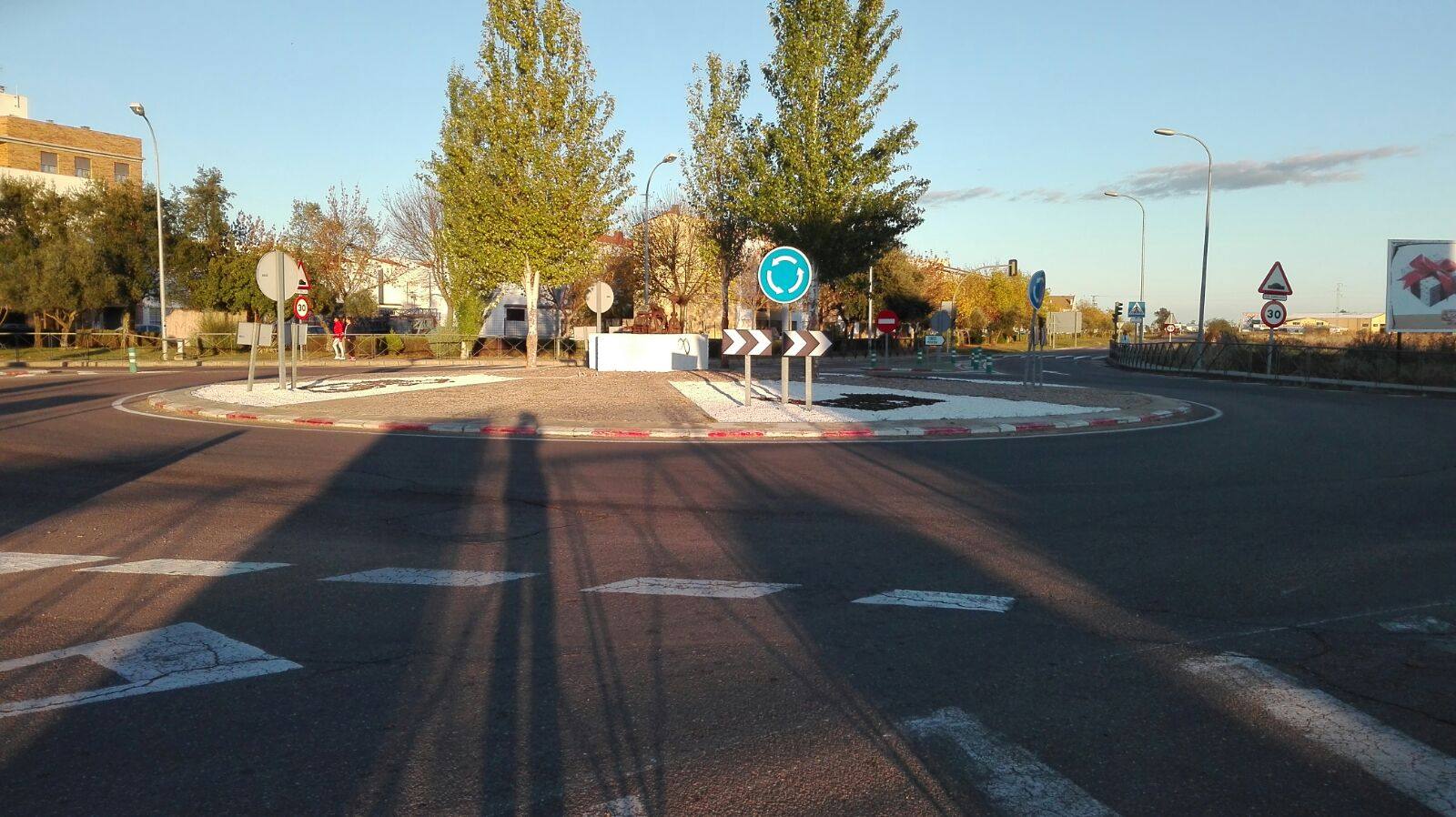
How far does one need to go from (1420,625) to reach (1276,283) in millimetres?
29223

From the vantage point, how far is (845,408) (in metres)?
19.1

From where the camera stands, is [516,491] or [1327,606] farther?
[516,491]

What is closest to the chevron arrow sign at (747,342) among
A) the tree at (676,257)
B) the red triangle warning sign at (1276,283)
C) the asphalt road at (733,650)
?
the asphalt road at (733,650)

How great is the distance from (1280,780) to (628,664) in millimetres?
2685

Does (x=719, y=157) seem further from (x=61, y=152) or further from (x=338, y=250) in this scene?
(x=61, y=152)

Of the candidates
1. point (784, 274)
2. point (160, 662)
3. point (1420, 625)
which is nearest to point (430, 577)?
point (160, 662)

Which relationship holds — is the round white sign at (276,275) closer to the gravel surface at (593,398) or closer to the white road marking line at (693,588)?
the gravel surface at (593,398)

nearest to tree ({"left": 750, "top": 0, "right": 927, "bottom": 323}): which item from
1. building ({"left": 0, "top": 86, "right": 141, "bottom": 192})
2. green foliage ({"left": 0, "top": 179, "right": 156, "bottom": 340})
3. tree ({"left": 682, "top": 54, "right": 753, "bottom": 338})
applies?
tree ({"left": 682, "top": 54, "right": 753, "bottom": 338})

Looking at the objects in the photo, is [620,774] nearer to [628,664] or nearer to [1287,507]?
[628,664]

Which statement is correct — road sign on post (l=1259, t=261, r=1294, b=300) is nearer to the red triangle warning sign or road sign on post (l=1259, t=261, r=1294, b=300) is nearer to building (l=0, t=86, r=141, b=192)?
the red triangle warning sign

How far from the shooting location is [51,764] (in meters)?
3.71

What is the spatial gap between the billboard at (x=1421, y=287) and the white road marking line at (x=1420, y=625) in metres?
33.4

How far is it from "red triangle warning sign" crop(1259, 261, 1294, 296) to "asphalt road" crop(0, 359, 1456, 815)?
74.7 ft

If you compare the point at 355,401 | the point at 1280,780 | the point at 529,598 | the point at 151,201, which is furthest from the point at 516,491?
the point at 151,201
